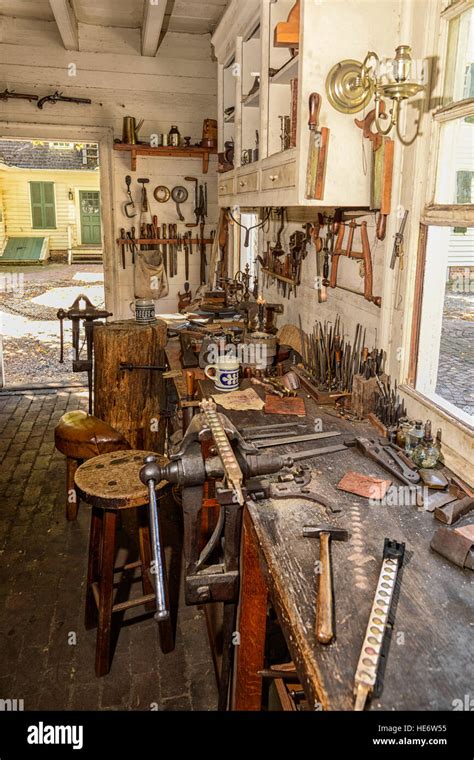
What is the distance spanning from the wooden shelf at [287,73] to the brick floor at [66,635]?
2978 millimetres

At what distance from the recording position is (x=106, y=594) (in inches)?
102

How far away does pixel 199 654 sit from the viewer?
109 inches

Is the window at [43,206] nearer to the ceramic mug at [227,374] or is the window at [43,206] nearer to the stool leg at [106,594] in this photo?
the ceramic mug at [227,374]

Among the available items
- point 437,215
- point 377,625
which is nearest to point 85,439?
point 437,215

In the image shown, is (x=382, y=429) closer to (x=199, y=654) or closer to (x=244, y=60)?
(x=199, y=654)

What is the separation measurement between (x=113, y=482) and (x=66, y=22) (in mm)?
5003

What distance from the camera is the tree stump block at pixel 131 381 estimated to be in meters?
4.38

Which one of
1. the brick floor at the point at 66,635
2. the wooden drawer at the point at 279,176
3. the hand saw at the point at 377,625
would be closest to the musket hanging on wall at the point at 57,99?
the wooden drawer at the point at 279,176

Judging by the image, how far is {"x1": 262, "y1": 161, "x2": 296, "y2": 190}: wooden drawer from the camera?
2.84 meters

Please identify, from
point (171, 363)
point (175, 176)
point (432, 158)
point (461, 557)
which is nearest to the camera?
point (461, 557)

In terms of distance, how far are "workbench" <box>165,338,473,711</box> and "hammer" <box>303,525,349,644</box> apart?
0.08 ft

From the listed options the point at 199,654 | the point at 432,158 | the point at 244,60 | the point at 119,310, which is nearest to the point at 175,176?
the point at 119,310

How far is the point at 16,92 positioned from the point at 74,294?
8.45m
